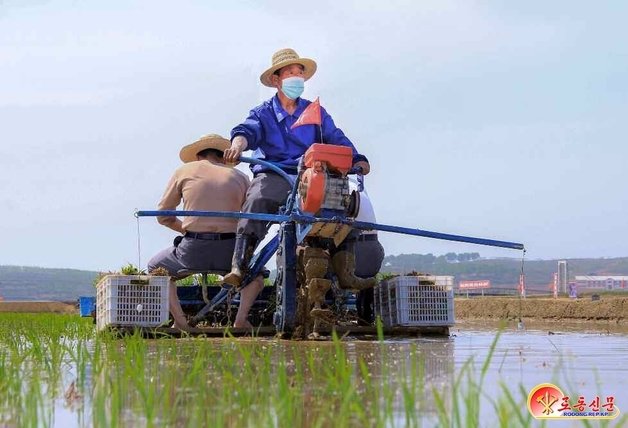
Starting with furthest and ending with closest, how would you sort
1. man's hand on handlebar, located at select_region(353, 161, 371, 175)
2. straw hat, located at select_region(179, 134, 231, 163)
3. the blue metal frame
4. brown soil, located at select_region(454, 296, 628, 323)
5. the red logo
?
brown soil, located at select_region(454, 296, 628, 323) < straw hat, located at select_region(179, 134, 231, 163) < man's hand on handlebar, located at select_region(353, 161, 371, 175) < the blue metal frame < the red logo

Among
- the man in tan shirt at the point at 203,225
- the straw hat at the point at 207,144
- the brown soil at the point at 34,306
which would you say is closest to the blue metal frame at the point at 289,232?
the man in tan shirt at the point at 203,225

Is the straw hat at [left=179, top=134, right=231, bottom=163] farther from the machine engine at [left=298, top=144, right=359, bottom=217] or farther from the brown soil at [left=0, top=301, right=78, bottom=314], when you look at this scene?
the brown soil at [left=0, top=301, right=78, bottom=314]

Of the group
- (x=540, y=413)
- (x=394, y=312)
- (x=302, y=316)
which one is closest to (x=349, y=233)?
(x=302, y=316)

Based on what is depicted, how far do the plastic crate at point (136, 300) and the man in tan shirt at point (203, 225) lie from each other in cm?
23

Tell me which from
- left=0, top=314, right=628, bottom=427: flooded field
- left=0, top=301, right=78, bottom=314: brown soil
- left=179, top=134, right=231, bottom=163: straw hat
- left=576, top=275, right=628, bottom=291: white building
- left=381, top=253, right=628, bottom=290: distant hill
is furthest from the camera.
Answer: left=381, top=253, right=628, bottom=290: distant hill

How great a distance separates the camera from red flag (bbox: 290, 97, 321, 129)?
641 centimetres

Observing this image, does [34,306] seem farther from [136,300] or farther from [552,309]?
[136,300]

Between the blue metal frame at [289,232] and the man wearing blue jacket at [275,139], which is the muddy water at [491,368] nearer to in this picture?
the blue metal frame at [289,232]

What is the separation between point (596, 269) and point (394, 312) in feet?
533

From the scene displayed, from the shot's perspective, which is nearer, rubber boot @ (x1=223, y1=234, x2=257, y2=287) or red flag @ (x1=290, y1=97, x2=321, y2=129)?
red flag @ (x1=290, y1=97, x2=321, y2=129)

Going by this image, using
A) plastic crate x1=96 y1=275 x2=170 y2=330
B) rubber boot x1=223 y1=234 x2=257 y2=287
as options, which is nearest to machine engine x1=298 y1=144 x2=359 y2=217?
rubber boot x1=223 y1=234 x2=257 y2=287

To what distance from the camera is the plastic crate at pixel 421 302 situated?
7250 millimetres

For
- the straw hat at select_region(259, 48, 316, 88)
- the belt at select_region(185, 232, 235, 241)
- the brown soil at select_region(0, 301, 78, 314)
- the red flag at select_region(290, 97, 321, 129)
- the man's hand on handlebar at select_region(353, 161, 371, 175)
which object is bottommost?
the brown soil at select_region(0, 301, 78, 314)

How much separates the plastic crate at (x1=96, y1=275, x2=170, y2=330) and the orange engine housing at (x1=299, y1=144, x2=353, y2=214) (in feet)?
5.36
